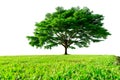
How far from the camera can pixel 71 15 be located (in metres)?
48.4

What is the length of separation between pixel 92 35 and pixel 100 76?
139ft

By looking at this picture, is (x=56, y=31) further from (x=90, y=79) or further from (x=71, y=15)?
(x=90, y=79)

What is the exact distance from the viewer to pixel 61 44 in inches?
1937

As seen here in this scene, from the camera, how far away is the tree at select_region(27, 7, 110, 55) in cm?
4706

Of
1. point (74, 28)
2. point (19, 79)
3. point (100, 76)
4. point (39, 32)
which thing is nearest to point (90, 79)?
point (100, 76)

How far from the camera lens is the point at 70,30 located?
47344 millimetres

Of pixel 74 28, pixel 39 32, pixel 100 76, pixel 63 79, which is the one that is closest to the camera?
pixel 63 79

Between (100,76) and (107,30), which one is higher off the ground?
(107,30)

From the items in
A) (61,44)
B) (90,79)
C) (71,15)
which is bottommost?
(90,79)

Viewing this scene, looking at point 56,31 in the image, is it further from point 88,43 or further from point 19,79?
point 19,79

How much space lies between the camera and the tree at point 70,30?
47062 mm

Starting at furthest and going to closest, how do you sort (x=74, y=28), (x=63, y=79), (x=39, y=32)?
(x=39, y=32), (x=74, y=28), (x=63, y=79)

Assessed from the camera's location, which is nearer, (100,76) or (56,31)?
(100,76)

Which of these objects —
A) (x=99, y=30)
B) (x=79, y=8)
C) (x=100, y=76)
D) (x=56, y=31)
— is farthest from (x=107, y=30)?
(x=100, y=76)
